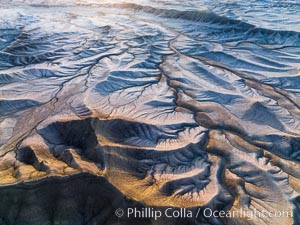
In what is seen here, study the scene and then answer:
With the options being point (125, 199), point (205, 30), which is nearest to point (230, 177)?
point (125, 199)

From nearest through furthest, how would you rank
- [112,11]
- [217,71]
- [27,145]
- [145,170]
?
[145,170] < [27,145] < [217,71] < [112,11]

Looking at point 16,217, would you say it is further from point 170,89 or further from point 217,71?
point 217,71

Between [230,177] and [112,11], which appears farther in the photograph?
[112,11]

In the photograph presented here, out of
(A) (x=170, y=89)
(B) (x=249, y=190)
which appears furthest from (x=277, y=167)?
(A) (x=170, y=89)

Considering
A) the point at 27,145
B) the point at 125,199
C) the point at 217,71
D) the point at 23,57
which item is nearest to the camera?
the point at 125,199

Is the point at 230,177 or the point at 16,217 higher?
the point at 230,177

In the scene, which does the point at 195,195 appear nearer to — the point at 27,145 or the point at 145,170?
the point at 145,170
